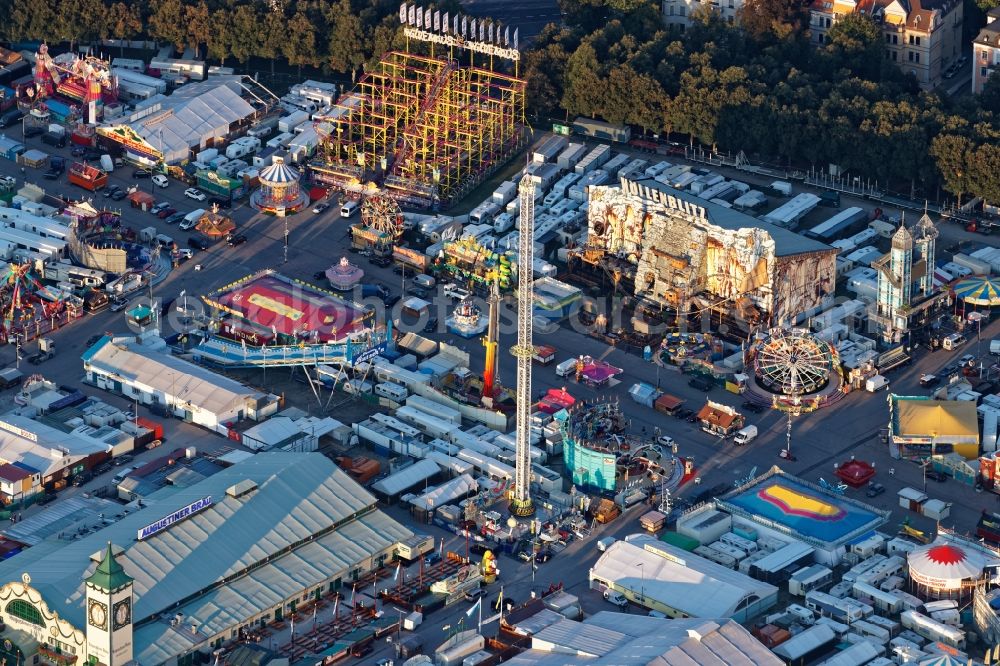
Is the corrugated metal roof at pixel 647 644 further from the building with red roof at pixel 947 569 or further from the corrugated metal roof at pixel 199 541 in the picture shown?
the corrugated metal roof at pixel 199 541

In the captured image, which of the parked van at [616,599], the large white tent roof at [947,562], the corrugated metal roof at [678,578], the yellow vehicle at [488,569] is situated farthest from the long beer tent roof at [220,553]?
the large white tent roof at [947,562]

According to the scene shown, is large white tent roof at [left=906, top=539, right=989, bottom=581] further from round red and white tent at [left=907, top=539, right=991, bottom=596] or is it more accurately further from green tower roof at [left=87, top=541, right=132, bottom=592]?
green tower roof at [left=87, top=541, right=132, bottom=592]

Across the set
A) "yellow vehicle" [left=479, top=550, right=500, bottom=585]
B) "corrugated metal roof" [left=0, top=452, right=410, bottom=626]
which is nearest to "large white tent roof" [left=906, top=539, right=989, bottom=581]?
"yellow vehicle" [left=479, top=550, right=500, bottom=585]

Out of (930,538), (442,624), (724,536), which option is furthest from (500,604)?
(930,538)

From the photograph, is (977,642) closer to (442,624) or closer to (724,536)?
(724,536)

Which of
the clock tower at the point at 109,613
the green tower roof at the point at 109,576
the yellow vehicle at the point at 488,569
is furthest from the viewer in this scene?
the yellow vehicle at the point at 488,569

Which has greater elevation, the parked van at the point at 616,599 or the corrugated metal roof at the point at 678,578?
the corrugated metal roof at the point at 678,578

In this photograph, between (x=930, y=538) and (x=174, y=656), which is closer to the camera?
(x=174, y=656)

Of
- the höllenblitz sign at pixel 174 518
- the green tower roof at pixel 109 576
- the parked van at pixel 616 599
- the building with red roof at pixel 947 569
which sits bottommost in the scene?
the parked van at pixel 616 599
